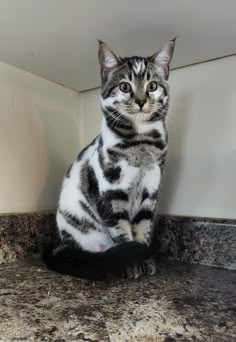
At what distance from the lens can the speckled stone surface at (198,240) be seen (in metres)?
0.97

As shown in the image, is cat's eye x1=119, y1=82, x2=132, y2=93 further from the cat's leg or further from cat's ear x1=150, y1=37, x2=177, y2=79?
the cat's leg

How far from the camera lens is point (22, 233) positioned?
108 cm

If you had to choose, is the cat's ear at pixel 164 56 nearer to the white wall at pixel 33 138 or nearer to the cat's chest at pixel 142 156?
the cat's chest at pixel 142 156

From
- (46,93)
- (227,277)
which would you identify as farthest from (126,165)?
(46,93)

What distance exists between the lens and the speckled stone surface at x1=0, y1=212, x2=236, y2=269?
97cm

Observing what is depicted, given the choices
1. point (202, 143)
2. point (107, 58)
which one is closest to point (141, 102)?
point (107, 58)

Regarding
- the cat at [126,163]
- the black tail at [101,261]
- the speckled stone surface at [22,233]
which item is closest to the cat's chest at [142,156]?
the cat at [126,163]

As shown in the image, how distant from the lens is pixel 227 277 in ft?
2.91

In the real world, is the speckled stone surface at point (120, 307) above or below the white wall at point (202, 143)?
below

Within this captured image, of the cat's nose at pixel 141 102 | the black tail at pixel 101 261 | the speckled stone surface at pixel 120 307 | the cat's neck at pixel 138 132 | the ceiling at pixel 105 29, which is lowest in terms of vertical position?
the speckled stone surface at pixel 120 307

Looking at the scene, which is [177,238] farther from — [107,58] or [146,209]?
[107,58]

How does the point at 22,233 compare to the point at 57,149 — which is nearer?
the point at 22,233

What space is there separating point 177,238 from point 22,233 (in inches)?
18.9

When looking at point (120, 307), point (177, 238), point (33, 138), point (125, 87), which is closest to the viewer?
point (120, 307)
